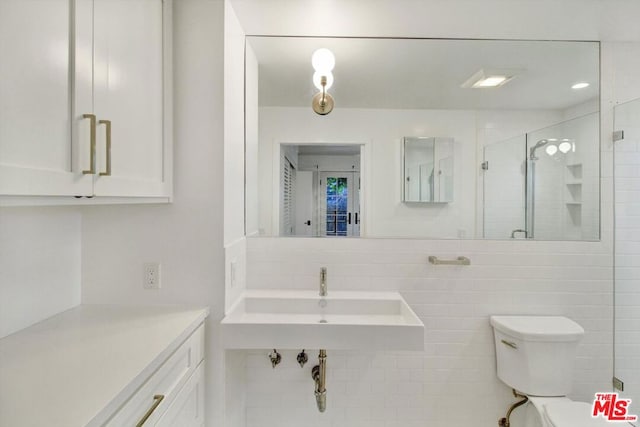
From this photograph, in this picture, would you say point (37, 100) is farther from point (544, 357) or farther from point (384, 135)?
point (544, 357)

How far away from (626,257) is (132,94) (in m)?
2.57

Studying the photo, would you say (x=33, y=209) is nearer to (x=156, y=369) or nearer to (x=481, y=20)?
(x=156, y=369)

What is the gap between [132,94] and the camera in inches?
48.7

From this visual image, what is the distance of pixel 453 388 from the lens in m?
1.96

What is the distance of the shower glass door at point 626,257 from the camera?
75.0 inches

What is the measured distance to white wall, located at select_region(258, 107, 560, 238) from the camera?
1.99 m

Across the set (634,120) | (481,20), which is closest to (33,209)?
(481,20)

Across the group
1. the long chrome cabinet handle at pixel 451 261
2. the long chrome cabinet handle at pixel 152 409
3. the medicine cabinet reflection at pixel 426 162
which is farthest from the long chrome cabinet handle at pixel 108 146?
the long chrome cabinet handle at pixel 451 261

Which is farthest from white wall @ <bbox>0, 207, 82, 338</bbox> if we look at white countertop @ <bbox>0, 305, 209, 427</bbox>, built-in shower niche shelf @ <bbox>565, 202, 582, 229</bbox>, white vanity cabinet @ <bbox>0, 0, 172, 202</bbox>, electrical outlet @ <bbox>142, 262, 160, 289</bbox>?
built-in shower niche shelf @ <bbox>565, 202, 582, 229</bbox>

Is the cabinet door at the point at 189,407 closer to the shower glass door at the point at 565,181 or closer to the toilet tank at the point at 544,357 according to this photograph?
the toilet tank at the point at 544,357

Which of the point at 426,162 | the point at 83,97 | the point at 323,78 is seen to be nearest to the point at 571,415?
the point at 426,162

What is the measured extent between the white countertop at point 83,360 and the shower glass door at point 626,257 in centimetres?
223

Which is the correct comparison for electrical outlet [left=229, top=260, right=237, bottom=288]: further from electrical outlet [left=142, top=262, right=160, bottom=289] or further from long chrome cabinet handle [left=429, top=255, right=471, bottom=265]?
long chrome cabinet handle [left=429, top=255, right=471, bottom=265]

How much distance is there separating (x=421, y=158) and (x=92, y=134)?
160 cm
